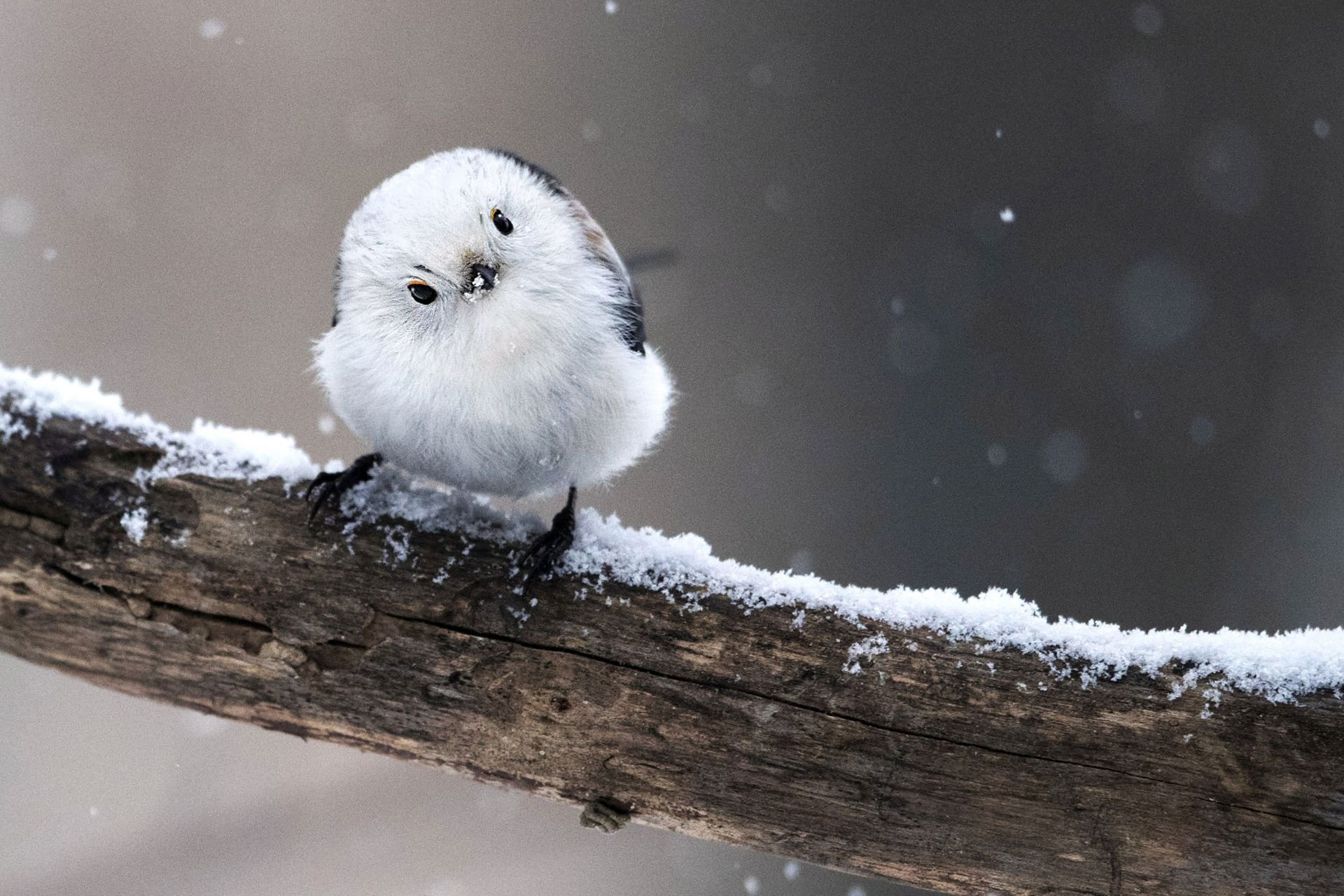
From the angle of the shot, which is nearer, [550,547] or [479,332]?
[479,332]

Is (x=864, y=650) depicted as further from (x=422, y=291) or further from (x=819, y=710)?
(x=422, y=291)

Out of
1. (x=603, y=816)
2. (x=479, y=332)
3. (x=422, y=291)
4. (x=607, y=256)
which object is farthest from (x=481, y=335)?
(x=603, y=816)

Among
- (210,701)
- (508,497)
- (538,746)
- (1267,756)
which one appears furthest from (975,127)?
(210,701)

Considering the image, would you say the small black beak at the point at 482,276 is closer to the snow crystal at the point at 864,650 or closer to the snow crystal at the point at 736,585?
the snow crystal at the point at 736,585

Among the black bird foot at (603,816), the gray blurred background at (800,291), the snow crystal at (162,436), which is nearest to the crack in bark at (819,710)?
the black bird foot at (603,816)

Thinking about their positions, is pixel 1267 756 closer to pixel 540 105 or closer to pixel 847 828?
pixel 847 828

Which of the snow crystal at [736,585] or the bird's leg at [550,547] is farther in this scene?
the bird's leg at [550,547]

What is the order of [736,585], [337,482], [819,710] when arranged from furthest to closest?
[337,482]
[736,585]
[819,710]
